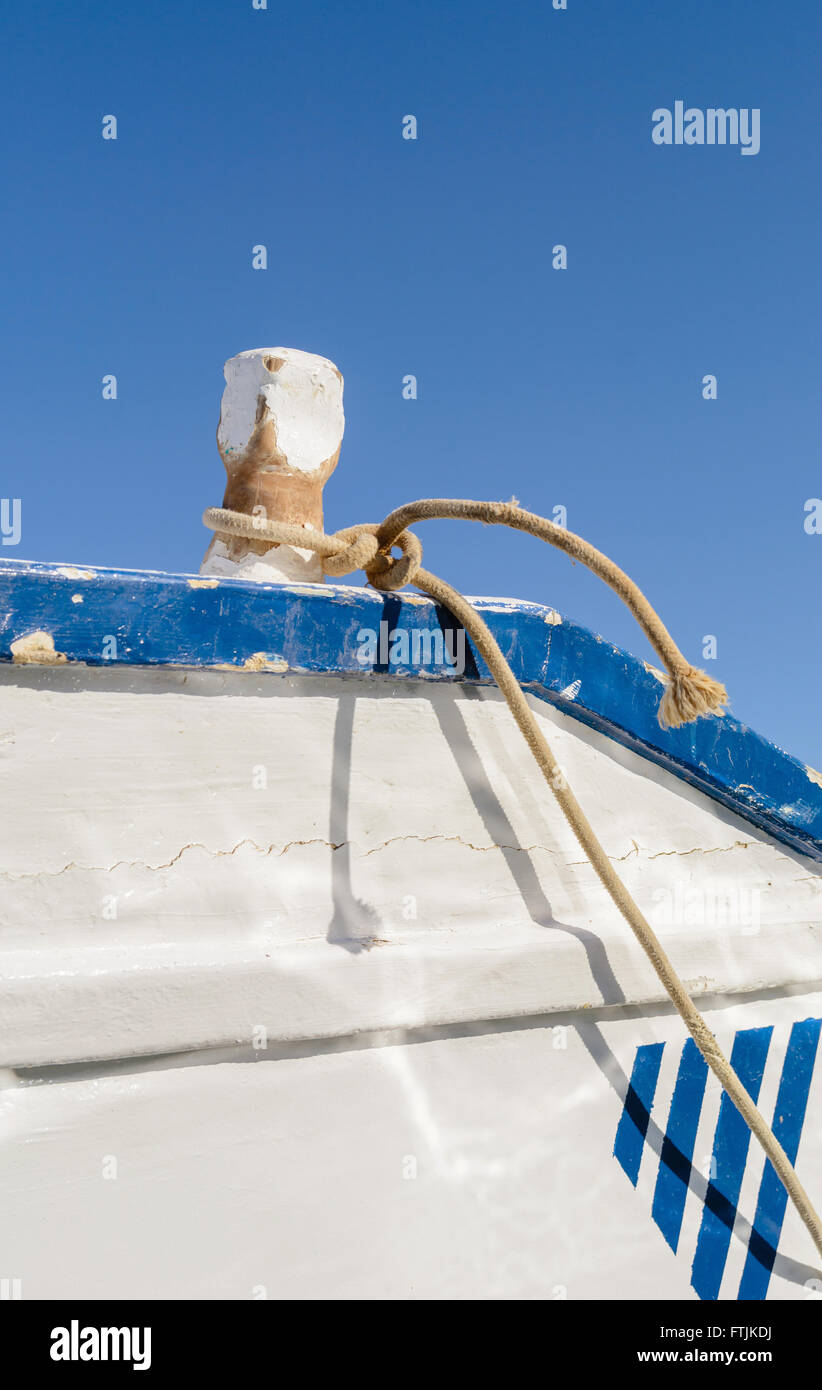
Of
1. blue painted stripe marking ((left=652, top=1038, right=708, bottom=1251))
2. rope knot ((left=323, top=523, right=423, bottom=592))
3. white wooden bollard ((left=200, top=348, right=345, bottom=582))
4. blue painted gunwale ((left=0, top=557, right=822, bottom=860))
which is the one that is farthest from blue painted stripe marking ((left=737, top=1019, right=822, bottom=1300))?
white wooden bollard ((left=200, top=348, right=345, bottom=582))

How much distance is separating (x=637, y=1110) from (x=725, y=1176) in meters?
0.21

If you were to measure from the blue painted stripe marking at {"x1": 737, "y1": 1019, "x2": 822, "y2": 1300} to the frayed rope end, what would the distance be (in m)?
0.61

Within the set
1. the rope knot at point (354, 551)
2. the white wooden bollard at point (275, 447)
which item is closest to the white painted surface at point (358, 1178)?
the rope knot at point (354, 551)

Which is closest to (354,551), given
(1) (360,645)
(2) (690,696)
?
(1) (360,645)

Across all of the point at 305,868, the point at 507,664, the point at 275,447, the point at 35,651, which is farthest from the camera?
the point at 275,447

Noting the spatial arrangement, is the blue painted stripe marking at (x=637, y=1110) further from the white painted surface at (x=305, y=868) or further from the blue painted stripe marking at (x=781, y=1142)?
the blue painted stripe marking at (x=781, y=1142)

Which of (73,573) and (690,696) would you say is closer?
(73,573)

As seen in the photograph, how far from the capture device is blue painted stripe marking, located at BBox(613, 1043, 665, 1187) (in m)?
1.34

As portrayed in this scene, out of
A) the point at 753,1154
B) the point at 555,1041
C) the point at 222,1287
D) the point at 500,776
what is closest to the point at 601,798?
the point at 500,776

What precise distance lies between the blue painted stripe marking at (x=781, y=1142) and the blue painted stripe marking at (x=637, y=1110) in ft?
0.87

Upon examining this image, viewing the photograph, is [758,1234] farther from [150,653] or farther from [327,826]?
[150,653]

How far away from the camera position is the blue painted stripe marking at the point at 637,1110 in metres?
1.34

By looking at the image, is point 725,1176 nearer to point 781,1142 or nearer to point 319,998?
point 781,1142

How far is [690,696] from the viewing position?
53.7 inches
